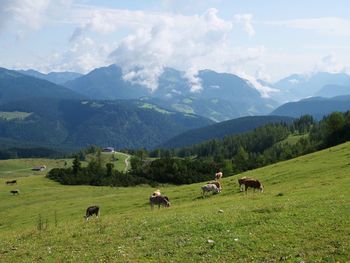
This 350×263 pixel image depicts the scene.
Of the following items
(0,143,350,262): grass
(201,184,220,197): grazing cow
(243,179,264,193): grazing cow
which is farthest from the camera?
(201,184,220,197): grazing cow

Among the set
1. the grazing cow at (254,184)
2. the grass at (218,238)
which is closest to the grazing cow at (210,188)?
the grazing cow at (254,184)

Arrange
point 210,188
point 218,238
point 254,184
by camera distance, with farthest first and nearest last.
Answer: point 210,188, point 254,184, point 218,238

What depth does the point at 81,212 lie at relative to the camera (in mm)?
54500

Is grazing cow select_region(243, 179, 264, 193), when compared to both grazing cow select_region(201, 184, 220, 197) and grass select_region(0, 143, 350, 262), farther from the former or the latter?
grass select_region(0, 143, 350, 262)

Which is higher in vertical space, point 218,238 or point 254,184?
point 254,184

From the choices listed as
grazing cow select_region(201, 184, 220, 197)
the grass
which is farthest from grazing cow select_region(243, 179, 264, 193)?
the grass

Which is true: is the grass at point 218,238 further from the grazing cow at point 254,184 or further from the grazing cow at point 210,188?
the grazing cow at point 210,188

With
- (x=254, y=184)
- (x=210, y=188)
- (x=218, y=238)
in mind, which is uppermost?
(x=254, y=184)

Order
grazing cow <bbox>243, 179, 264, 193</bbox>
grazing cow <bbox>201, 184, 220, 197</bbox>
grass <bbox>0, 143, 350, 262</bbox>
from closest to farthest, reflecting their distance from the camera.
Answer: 1. grass <bbox>0, 143, 350, 262</bbox>
2. grazing cow <bbox>243, 179, 264, 193</bbox>
3. grazing cow <bbox>201, 184, 220, 197</bbox>

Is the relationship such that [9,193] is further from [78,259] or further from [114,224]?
[78,259]

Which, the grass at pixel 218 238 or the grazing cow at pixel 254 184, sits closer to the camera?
the grass at pixel 218 238

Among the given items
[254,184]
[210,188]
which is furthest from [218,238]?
[210,188]

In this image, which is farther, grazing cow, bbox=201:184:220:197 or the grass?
grazing cow, bbox=201:184:220:197

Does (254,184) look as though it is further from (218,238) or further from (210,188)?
(218,238)
